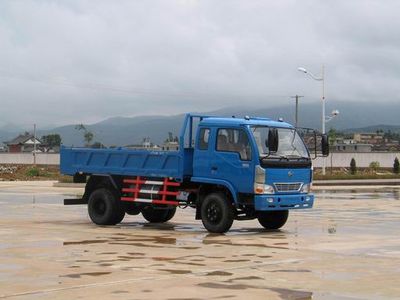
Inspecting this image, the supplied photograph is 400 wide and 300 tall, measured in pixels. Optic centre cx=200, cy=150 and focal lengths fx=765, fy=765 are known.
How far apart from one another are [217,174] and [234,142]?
83cm

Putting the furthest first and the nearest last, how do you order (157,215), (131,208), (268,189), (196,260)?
1. (157,215)
2. (131,208)
3. (268,189)
4. (196,260)

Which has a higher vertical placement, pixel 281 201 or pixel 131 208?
pixel 281 201

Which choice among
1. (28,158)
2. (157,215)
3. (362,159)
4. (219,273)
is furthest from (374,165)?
(219,273)

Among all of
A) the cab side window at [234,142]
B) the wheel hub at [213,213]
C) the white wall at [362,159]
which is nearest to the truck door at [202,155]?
the cab side window at [234,142]

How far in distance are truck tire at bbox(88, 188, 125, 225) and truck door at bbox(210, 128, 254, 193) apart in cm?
325

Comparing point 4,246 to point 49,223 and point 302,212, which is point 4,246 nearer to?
point 49,223

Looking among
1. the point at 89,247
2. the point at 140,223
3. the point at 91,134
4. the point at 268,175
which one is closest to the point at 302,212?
the point at 140,223

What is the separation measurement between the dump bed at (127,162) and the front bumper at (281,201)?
6.98 feet

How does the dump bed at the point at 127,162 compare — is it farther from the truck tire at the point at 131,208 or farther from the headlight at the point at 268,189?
the headlight at the point at 268,189

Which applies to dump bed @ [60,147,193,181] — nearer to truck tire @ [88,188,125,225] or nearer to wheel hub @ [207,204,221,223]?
truck tire @ [88,188,125,225]

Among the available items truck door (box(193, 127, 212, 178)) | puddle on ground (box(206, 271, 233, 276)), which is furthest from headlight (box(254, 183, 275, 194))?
puddle on ground (box(206, 271, 233, 276))

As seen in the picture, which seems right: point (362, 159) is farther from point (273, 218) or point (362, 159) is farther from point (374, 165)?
point (273, 218)

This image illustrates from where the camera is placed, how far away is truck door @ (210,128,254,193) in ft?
55.8

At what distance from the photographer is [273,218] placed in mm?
18844
